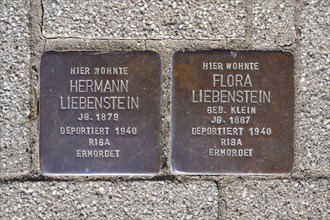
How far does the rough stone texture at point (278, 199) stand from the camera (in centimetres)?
177

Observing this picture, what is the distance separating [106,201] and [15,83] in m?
0.50

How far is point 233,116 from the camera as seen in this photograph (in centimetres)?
175

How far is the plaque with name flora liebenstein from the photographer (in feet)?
5.74

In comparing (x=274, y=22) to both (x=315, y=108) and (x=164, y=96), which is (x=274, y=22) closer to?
(x=315, y=108)

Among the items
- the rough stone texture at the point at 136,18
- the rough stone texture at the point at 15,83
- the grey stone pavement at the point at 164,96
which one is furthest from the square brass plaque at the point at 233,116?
the rough stone texture at the point at 15,83

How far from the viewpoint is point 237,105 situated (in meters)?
1.75

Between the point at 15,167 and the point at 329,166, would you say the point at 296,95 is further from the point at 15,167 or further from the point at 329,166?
the point at 15,167

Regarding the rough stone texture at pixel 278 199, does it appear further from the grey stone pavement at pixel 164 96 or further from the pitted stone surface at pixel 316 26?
the pitted stone surface at pixel 316 26

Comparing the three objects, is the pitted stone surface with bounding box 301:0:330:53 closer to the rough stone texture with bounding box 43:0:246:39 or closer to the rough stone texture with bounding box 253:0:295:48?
the rough stone texture with bounding box 253:0:295:48

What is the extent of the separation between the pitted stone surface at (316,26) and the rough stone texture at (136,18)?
0.22 meters

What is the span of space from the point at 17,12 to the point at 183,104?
2.09 feet

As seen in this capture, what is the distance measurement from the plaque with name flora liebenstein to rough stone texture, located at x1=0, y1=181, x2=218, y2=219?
6 centimetres

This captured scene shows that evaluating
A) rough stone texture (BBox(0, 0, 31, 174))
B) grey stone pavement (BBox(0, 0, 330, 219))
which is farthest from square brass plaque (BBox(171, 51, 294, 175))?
rough stone texture (BBox(0, 0, 31, 174))

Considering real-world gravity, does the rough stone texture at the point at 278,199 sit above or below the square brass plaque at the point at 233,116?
below
